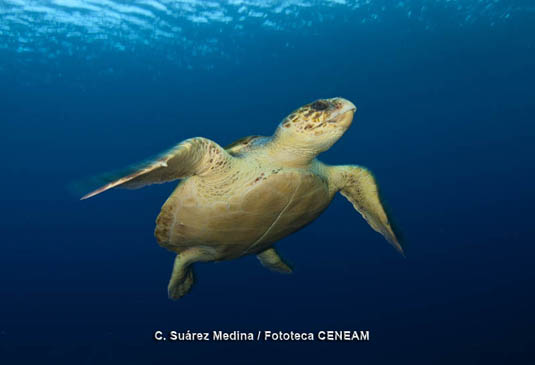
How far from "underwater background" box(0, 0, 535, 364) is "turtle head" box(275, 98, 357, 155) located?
5.13ft

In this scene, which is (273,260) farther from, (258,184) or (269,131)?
(269,131)

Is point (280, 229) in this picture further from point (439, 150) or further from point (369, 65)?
point (439, 150)

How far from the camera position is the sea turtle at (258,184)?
2.43m

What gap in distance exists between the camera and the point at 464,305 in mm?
13031

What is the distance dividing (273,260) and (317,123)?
2.56 m

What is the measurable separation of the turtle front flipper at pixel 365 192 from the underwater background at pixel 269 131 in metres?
1.82

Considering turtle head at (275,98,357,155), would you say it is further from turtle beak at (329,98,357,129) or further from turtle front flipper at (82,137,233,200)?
turtle front flipper at (82,137,233,200)

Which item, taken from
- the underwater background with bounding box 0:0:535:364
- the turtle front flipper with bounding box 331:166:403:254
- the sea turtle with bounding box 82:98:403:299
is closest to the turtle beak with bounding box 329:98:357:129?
the sea turtle with bounding box 82:98:403:299

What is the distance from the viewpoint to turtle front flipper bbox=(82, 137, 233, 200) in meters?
1.69

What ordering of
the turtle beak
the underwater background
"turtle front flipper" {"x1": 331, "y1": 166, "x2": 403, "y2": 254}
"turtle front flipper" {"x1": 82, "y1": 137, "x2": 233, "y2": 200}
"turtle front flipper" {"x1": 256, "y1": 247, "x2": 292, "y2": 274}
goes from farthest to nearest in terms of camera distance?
the underwater background → "turtle front flipper" {"x1": 256, "y1": 247, "x2": 292, "y2": 274} → "turtle front flipper" {"x1": 331, "y1": 166, "x2": 403, "y2": 254} → the turtle beak → "turtle front flipper" {"x1": 82, "y1": 137, "x2": 233, "y2": 200}

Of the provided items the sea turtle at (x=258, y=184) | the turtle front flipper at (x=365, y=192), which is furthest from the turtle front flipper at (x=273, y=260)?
the turtle front flipper at (x=365, y=192)

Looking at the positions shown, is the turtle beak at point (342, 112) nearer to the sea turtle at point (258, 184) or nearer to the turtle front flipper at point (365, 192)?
the sea turtle at point (258, 184)

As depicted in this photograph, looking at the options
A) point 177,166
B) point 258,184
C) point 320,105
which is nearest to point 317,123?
point 320,105

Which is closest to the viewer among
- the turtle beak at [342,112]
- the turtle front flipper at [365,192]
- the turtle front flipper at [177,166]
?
the turtle front flipper at [177,166]
